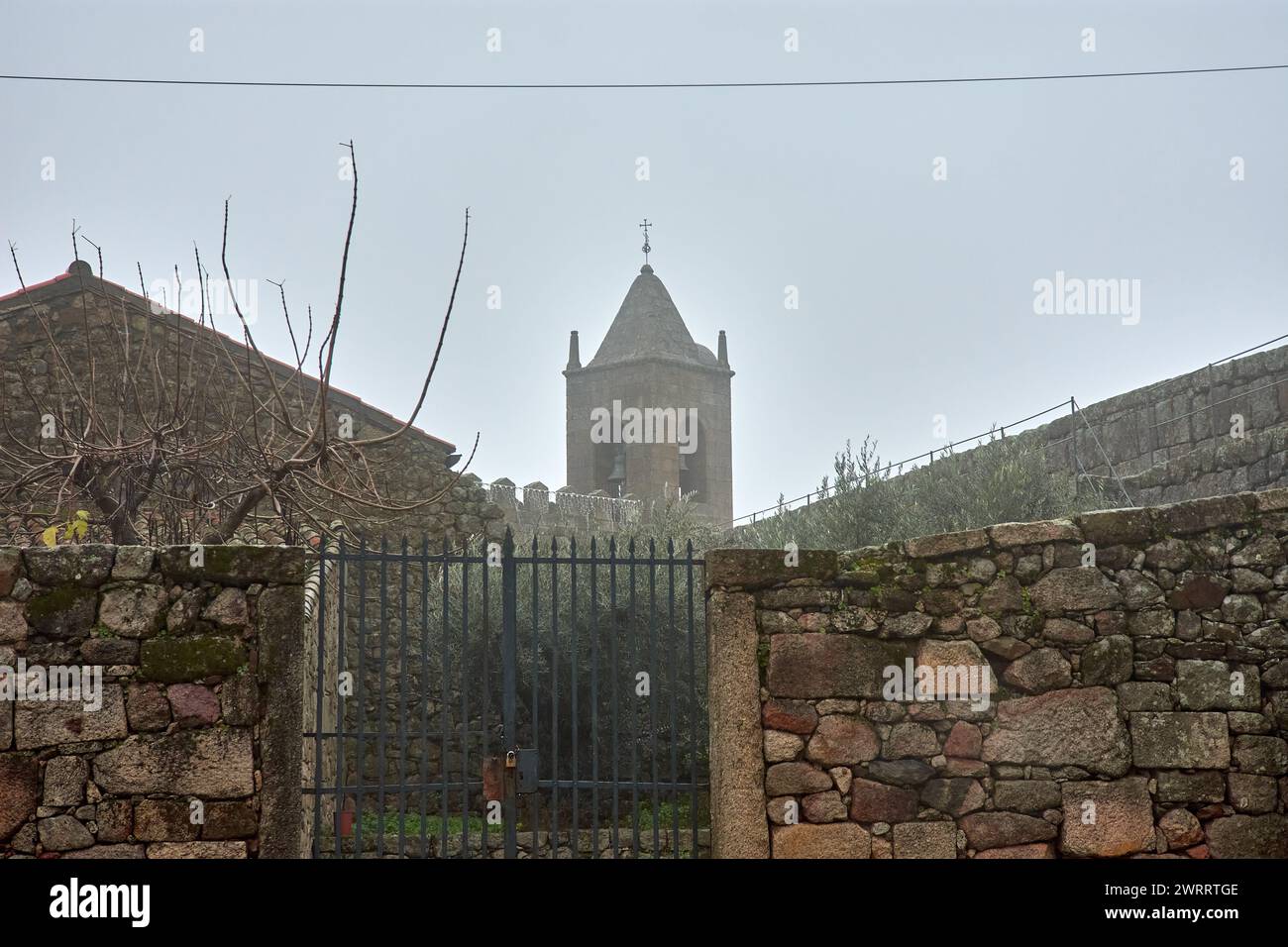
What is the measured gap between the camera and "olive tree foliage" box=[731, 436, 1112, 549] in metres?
10.1

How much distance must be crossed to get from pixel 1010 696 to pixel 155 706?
3.96 meters

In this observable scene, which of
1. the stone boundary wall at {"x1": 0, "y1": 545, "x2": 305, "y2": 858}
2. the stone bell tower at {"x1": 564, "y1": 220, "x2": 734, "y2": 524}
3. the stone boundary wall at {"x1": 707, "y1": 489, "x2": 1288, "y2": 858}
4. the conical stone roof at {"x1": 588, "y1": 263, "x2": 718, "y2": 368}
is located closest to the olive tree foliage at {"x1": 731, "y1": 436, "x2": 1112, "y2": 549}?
the stone boundary wall at {"x1": 707, "y1": 489, "x2": 1288, "y2": 858}

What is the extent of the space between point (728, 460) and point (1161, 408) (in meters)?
19.9

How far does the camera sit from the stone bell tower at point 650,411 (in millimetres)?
28234

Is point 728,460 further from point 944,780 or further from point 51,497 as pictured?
point 944,780

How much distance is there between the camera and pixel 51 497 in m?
8.77

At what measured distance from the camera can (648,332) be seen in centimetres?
2947

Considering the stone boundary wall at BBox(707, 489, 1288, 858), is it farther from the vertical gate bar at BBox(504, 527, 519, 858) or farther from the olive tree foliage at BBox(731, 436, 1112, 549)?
the olive tree foliage at BBox(731, 436, 1112, 549)

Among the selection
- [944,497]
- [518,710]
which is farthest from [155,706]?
[944,497]

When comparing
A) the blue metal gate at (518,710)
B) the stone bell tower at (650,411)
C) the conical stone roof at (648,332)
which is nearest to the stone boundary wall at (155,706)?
the blue metal gate at (518,710)

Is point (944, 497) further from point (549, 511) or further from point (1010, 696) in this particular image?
point (549, 511)

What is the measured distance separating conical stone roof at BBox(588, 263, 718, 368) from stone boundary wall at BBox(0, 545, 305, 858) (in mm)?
23443
